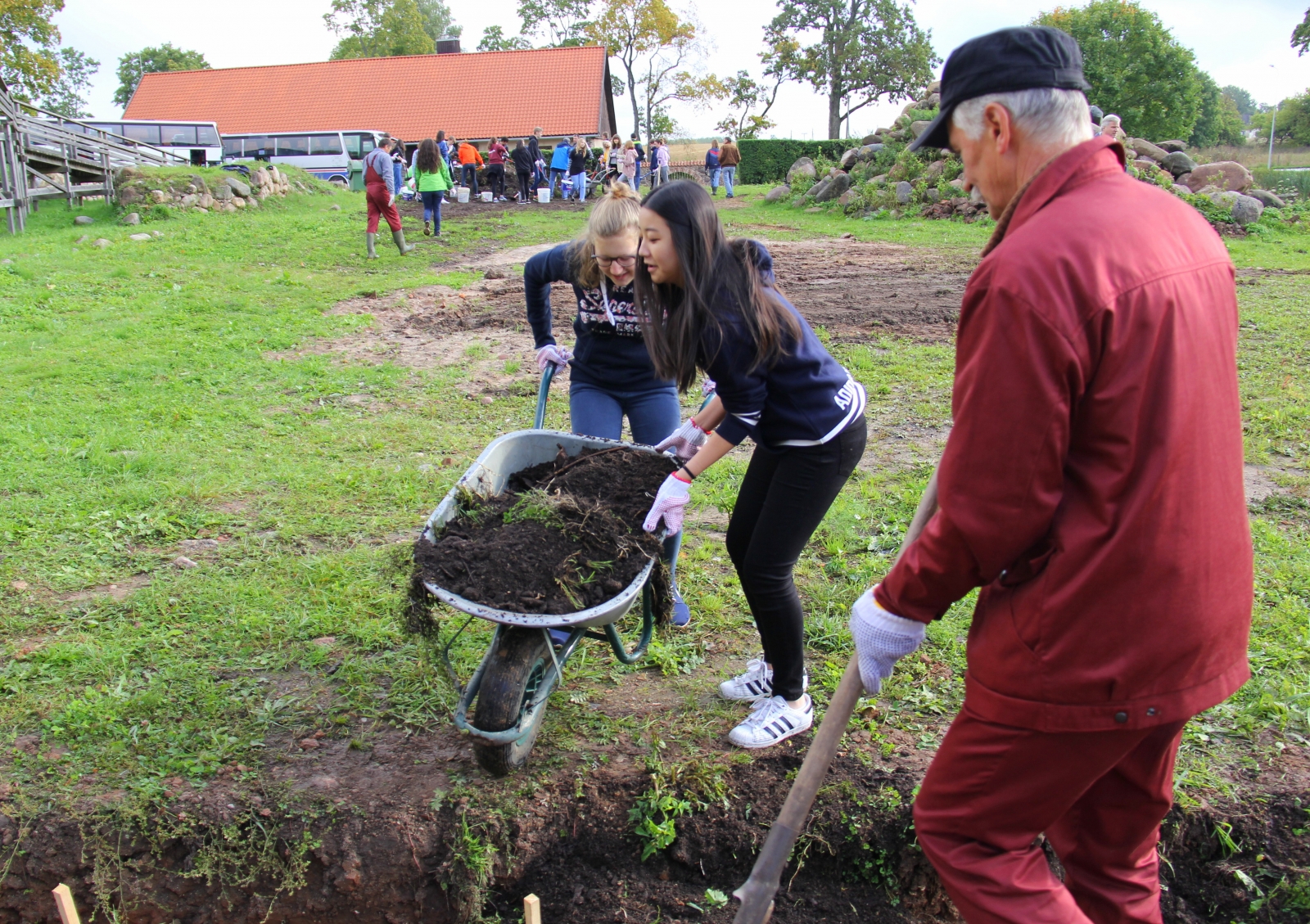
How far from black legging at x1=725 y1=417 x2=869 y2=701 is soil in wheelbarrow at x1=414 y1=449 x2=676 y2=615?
301mm

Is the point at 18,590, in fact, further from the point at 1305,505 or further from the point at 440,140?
the point at 440,140

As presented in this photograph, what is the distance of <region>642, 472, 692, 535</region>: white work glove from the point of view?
2.51 m

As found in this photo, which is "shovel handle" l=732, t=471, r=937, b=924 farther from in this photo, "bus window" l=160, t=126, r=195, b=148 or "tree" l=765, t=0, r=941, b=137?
"tree" l=765, t=0, r=941, b=137

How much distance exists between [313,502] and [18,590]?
1356mm

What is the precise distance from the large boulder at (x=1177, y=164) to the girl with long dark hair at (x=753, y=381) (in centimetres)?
1777

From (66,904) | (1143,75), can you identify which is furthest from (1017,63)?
(1143,75)

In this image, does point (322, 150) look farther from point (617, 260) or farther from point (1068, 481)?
point (1068, 481)

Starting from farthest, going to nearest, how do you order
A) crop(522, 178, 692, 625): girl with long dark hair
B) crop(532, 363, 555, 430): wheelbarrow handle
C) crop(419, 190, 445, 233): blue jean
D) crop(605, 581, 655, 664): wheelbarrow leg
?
crop(419, 190, 445, 233): blue jean, crop(532, 363, 555, 430): wheelbarrow handle, crop(522, 178, 692, 625): girl with long dark hair, crop(605, 581, 655, 664): wheelbarrow leg

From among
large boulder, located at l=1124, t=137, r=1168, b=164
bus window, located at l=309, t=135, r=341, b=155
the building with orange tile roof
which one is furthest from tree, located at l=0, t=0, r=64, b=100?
large boulder, located at l=1124, t=137, r=1168, b=164

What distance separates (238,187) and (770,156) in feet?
62.6

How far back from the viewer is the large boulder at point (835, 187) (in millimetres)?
18859

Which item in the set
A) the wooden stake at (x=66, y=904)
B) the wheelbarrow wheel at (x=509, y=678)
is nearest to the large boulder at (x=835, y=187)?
the wheelbarrow wheel at (x=509, y=678)

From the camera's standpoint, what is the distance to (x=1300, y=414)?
574cm

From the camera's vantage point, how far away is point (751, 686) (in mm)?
3125
